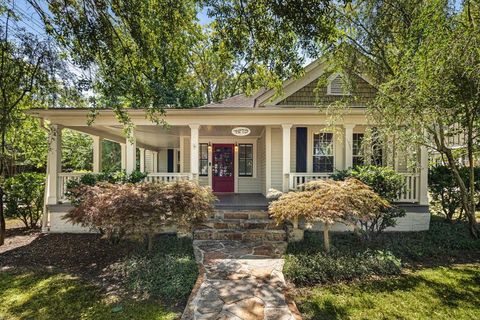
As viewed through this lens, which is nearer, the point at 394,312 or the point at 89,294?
the point at 394,312

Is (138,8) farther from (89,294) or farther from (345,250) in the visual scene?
(345,250)

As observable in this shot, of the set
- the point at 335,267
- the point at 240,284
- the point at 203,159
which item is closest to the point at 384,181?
the point at 335,267

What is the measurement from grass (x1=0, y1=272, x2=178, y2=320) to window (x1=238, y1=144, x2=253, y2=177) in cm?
739

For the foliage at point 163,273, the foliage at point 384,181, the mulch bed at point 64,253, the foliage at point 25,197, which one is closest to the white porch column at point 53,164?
the foliage at point 25,197

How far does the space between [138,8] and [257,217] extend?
17.9 feet

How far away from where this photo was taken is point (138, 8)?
492 cm

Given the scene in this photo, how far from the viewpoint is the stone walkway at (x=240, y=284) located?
3.26 m

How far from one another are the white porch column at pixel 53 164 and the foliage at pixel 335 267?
269 inches

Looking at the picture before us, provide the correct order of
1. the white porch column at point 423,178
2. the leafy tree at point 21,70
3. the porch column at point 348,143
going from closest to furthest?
1. the leafy tree at point 21,70
2. the white porch column at point 423,178
3. the porch column at point 348,143

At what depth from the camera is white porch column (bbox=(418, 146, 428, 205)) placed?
7.34 m

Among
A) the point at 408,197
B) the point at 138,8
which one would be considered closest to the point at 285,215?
the point at 408,197

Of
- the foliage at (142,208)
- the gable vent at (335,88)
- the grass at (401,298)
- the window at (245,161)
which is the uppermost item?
the gable vent at (335,88)

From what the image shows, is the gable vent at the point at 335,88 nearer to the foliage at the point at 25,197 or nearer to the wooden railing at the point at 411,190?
the wooden railing at the point at 411,190

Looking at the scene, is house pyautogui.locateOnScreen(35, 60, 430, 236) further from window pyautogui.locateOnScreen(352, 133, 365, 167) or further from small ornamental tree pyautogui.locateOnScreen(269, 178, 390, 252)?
small ornamental tree pyautogui.locateOnScreen(269, 178, 390, 252)
